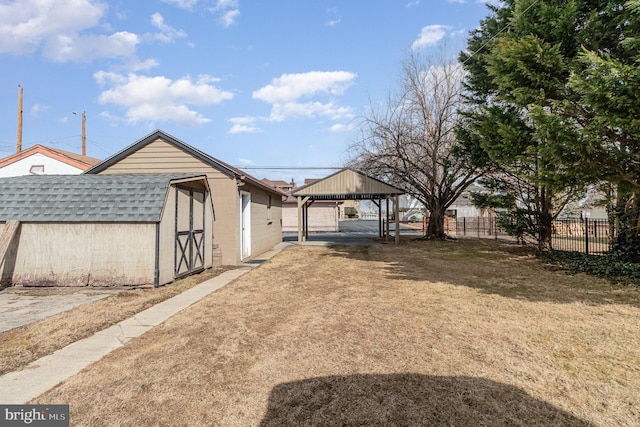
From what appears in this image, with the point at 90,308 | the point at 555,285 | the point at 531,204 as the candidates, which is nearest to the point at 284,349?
the point at 90,308

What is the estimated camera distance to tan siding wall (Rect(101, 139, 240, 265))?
10.2 meters

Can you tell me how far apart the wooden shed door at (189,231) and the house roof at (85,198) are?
1.99ft

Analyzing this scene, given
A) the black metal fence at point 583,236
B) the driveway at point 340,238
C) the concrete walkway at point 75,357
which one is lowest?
the concrete walkway at point 75,357

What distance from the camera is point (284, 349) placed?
375 centimetres

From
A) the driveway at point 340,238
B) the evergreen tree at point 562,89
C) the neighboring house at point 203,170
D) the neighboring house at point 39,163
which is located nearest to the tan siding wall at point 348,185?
the driveway at point 340,238

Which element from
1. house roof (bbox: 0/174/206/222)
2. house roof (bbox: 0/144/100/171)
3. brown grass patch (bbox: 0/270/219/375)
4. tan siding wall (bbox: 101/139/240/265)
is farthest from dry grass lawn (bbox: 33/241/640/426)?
house roof (bbox: 0/144/100/171)

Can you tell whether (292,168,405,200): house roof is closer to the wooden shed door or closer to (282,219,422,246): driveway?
(282,219,422,246): driveway

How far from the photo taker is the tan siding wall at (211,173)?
1017cm

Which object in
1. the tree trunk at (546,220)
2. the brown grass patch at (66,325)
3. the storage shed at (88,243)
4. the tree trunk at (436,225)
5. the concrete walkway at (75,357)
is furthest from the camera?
the tree trunk at (436,225)

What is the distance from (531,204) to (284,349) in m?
13.8

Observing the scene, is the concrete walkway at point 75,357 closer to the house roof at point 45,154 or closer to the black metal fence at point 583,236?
the black metal fence at point 583,236

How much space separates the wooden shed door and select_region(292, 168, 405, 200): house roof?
8624mm

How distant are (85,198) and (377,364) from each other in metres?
7.87

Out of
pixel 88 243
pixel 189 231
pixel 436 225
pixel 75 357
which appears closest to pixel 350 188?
pixel 436 225
